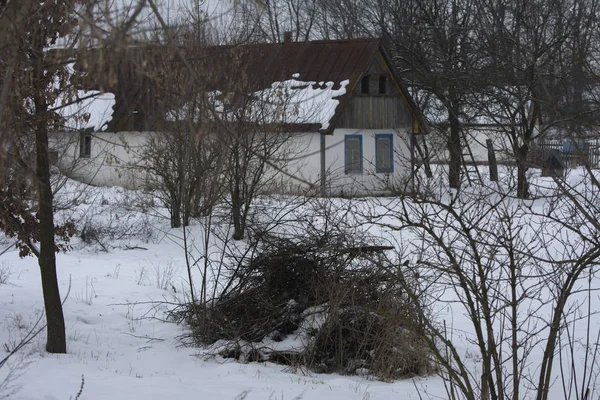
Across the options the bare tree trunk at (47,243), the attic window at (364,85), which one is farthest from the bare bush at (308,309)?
the attic window at (364,85)

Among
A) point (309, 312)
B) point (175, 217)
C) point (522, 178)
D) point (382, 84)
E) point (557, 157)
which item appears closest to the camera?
point (522, 178)

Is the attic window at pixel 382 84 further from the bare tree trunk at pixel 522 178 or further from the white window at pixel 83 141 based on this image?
the bare tree trunk at pixel 522 178

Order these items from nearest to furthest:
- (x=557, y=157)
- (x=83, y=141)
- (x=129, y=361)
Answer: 1. (x=557, y=157)
2. (x=129, y=361)
3. (x=83, y=141)

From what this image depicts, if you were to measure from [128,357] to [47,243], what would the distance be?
152 centimetres

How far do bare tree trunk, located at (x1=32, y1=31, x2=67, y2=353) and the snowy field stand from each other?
222mm

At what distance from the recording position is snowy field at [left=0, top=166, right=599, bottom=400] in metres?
6.57

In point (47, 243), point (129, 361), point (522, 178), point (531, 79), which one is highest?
point (531, 79)

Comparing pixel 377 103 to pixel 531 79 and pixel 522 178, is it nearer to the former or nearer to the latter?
pixel 531 79

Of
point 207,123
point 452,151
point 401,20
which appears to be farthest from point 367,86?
point 207,123

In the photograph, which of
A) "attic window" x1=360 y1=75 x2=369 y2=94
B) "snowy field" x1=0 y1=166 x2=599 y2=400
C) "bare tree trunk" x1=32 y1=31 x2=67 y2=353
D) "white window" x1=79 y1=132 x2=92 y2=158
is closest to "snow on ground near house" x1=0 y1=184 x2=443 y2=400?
"snowy field" x1=0 y1=166 x2=599 y2=400

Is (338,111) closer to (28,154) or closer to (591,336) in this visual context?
(591,336)

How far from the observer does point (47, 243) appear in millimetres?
7293

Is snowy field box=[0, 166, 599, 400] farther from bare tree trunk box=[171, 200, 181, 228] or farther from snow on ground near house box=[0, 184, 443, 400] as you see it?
bare tree trunk box=[171, 200, 181, 228]

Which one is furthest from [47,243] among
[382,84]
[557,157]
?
[382,84]
